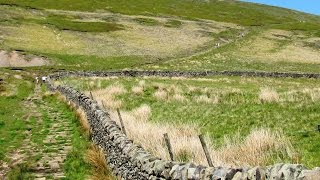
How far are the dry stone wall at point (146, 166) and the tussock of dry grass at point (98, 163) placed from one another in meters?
0.18

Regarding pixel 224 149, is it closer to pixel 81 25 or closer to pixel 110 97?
pixel 110 97

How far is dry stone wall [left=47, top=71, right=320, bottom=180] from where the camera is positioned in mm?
6766

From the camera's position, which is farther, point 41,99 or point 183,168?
point 41,99

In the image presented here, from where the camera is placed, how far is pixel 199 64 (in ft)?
252

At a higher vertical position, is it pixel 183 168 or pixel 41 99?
pixel 183 168

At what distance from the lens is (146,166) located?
11086mm

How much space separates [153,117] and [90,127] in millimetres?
3041

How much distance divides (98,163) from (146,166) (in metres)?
5.49

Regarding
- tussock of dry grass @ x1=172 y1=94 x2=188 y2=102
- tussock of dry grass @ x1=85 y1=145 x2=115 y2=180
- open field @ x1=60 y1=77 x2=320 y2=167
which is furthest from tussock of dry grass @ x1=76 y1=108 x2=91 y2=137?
tussock of dry grass @ x1=172 y1=94 x2=188 y2=102

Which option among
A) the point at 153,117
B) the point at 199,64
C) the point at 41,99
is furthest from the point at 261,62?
the point at 153,117

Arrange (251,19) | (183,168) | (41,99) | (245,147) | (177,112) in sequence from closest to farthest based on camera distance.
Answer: (183,168)
(245,147)
(177,112)
(41,99)
(251,19)

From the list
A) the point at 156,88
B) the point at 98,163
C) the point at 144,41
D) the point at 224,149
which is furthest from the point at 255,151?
the point at 144,41

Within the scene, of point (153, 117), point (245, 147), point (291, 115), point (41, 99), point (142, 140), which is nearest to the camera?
point (245, 147)

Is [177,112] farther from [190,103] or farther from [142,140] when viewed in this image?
[142,140]
